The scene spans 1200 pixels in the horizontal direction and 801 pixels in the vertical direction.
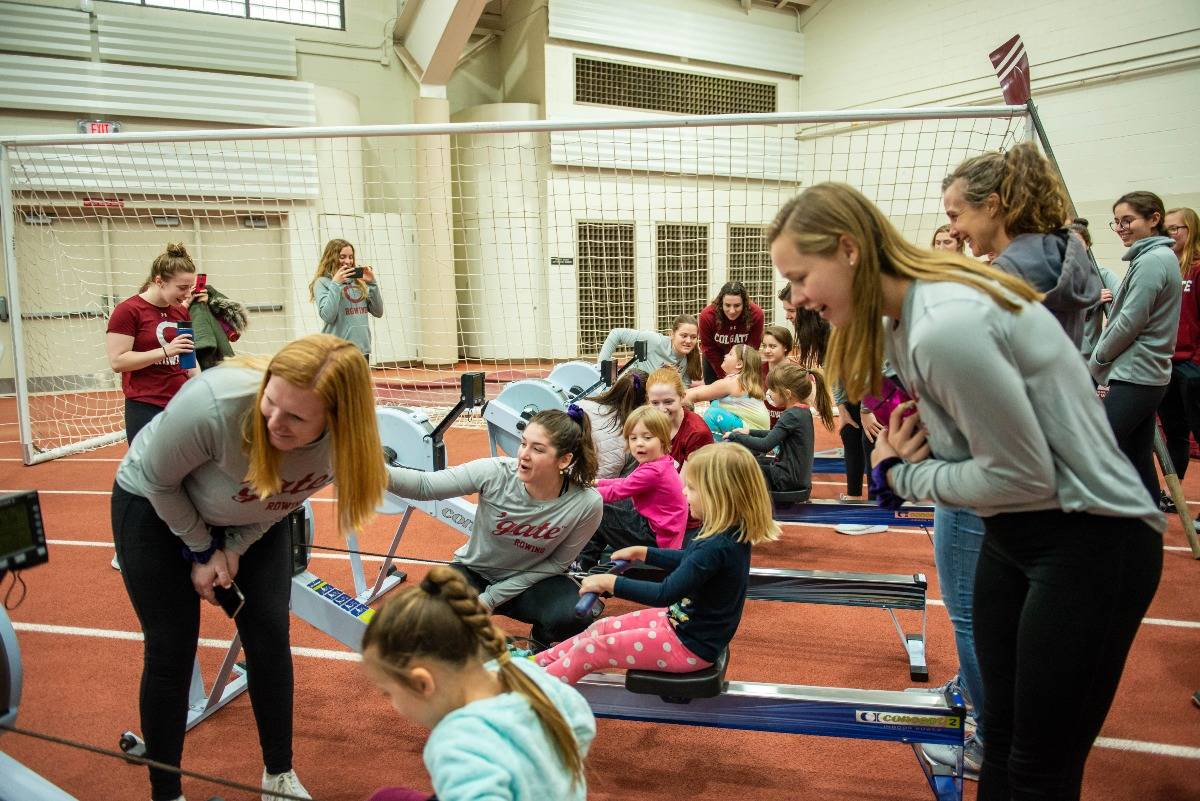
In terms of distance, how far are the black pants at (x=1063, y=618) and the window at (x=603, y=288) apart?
1050 centimetres

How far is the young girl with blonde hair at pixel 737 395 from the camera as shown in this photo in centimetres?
525

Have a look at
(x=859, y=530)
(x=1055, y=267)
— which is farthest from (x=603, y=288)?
(x=1055, y=267)

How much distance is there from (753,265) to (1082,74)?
493 cm

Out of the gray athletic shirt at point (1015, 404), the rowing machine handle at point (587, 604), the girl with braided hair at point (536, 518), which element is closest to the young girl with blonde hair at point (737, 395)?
the girl with braided hair at point (536, 518)

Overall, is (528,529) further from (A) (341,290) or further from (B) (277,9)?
(B) (277,9)

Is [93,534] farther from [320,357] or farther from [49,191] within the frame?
[49,191]

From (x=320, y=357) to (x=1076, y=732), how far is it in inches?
67.2

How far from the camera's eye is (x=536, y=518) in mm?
3059

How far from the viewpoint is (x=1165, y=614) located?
3.91 m

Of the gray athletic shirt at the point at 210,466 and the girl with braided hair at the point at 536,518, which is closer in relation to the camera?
the gray athletic shirt at the point at 210,466

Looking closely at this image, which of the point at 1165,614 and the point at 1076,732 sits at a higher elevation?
the point at 1076,732

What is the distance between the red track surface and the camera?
2637 mm

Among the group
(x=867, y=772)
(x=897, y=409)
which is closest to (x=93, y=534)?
(x=867, y=772)

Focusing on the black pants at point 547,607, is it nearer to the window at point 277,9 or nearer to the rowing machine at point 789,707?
the rowing machine at point 789,707
